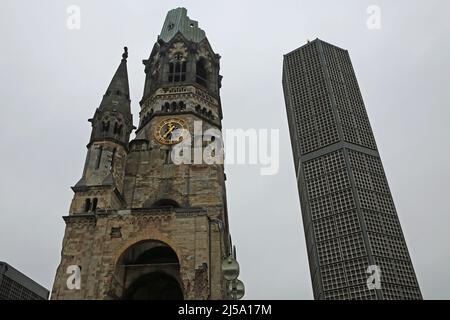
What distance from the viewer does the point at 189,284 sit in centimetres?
2530

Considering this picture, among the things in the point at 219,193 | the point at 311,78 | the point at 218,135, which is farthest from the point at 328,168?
the point at 219,193

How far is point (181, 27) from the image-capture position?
46.8 meters

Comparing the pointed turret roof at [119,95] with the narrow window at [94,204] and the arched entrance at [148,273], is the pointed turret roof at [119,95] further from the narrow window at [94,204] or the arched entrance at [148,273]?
the arched entrance at [148,273]

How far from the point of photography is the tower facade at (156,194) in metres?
26.5

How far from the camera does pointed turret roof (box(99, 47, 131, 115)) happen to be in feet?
118

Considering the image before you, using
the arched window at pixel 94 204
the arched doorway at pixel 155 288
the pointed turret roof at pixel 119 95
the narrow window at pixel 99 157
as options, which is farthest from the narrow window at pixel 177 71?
the arched doorway at pixel 155 288

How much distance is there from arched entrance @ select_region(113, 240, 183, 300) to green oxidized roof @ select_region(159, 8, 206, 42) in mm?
25822

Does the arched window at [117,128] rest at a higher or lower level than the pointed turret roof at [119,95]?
lower

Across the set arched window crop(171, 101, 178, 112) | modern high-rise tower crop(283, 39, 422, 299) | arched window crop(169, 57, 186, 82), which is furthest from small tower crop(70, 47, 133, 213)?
modern high-rise tower crop(283, 39, 422, 299)

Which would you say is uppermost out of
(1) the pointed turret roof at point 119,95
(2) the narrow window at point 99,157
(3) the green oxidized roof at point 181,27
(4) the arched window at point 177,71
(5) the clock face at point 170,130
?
(3) the green oxidized roof at point 181,27

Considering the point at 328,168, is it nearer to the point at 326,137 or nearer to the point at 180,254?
the point at 326,137

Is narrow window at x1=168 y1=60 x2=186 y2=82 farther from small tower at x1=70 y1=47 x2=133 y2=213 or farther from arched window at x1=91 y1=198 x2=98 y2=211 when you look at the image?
arched window at x1=91 y1=198 x2=98 y2=211

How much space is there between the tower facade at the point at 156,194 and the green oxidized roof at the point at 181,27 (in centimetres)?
27

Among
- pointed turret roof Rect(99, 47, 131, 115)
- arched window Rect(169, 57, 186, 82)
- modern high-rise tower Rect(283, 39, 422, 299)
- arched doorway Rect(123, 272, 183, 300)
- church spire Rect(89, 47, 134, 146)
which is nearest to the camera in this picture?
arched doorway Rect(123, 272, 183, 300)
